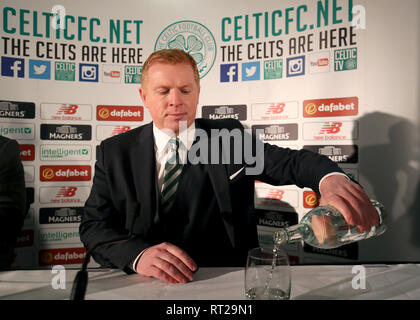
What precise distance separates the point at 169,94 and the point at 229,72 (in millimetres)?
921

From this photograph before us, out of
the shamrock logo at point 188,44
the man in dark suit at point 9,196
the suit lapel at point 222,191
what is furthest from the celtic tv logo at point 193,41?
the man in dark suit at point 9,196

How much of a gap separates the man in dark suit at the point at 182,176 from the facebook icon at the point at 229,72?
2.59 feet

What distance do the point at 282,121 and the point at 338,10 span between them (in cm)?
81

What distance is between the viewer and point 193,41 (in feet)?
7.00

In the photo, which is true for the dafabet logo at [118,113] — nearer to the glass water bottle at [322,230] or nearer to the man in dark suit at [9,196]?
the man in dark suit at [9,196]

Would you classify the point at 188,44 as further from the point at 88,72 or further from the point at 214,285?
the point at 214,285

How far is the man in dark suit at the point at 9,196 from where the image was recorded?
1.76 meters

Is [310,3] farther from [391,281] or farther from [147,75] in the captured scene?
[391,281]

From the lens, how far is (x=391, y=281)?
33.7 inches

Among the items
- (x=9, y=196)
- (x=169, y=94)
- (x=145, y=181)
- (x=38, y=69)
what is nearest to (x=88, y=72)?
(x=38, y=69)

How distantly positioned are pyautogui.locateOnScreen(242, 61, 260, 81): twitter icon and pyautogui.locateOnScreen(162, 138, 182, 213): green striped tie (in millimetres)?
1103

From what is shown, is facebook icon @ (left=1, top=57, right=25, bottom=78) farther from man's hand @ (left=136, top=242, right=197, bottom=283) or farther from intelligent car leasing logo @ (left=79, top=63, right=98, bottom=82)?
man's hand @ (left=136, top=242, right=197, bottom=283)

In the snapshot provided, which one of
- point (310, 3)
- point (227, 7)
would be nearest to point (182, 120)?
point (227, 7)
